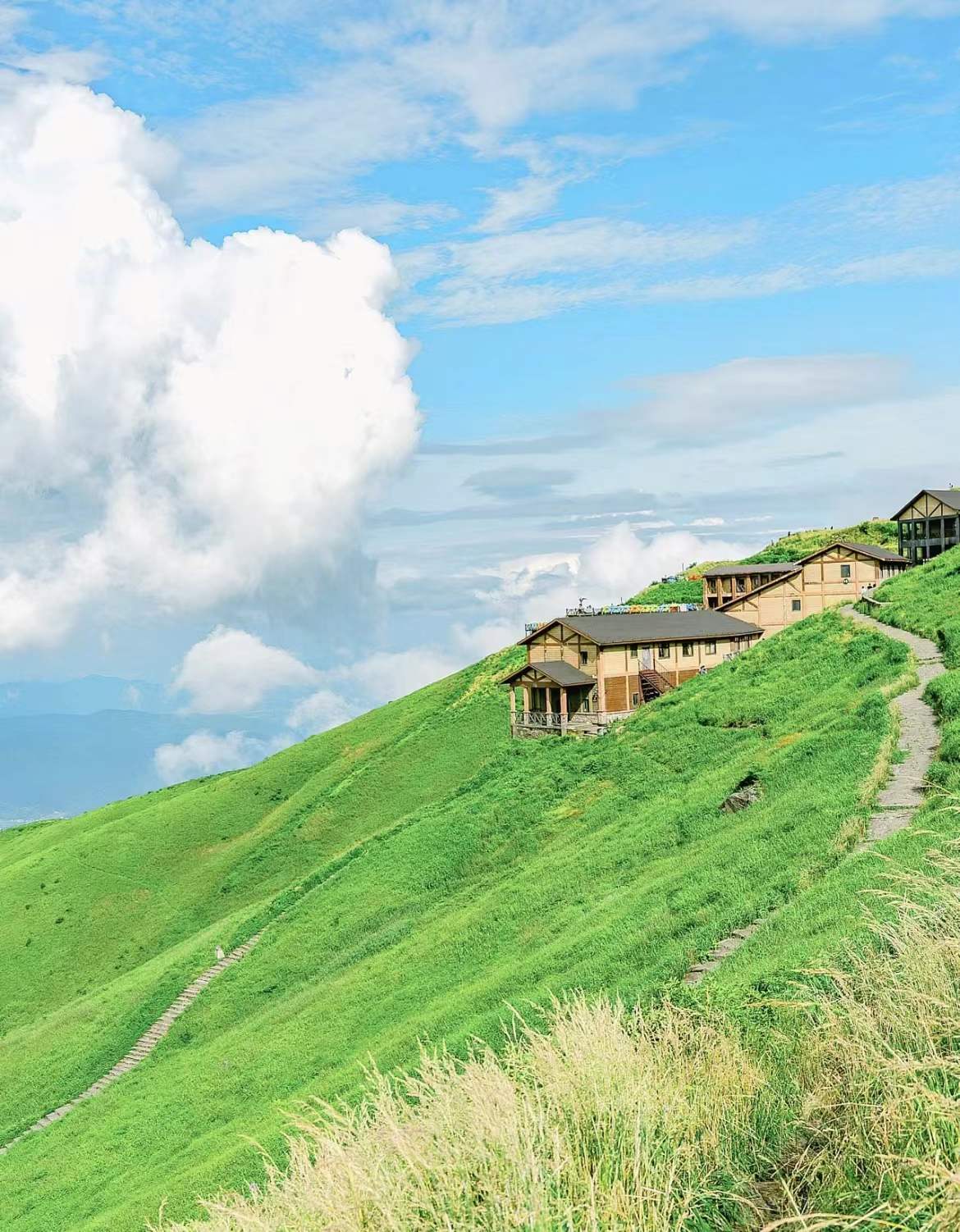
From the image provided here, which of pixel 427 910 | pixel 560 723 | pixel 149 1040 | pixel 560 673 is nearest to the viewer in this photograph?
pixel 427 910

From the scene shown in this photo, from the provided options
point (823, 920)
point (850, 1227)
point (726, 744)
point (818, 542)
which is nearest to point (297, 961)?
point (726, 744)

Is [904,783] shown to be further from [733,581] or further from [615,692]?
[733,581]

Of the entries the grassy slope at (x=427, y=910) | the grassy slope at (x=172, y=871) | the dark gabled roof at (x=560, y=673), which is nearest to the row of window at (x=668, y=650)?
the dark gabled roof at (x=560, y=673)

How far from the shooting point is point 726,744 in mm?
45281

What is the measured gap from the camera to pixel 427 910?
4409cm

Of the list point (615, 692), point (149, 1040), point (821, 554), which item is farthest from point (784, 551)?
point (149, 1040)

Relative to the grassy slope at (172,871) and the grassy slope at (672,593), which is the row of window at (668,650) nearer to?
the grassy slope at (172,871)

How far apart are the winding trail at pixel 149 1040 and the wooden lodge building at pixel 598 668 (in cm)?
2412

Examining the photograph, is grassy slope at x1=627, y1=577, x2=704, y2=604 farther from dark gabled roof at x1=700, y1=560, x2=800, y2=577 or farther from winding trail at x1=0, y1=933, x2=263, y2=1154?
winding trail at x1=0, y1=933, x2=263, y2=1154

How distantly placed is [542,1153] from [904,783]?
23.4 metres

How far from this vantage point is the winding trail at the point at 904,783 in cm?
2209

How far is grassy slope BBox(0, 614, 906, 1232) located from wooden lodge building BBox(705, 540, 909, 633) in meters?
25.9

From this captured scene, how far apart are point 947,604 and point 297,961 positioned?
3994 cm

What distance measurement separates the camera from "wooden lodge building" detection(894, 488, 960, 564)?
10394 centimetres
